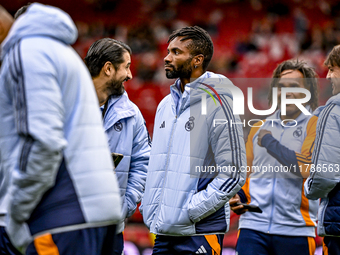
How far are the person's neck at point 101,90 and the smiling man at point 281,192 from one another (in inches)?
50.2

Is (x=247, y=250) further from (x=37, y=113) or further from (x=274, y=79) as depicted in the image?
(x=37, y=113)

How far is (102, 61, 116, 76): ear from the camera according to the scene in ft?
9.94

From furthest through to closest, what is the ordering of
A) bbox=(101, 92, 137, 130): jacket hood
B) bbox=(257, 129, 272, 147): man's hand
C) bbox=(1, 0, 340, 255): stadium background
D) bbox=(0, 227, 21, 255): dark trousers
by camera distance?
bbox=(1, 0, 340, 255): stadium background < bbox=(257, 129, 272, 147): man's hand < bbox=(101, 92, 137, 130): jacket hood < bbox=(0, 227, 21, 255): dark trousers

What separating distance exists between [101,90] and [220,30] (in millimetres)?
7475

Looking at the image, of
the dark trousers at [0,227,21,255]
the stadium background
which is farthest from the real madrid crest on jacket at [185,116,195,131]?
the stadium background

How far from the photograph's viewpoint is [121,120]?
2.98 metres

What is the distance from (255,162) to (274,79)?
83 cm

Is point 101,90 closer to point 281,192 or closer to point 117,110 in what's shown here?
point 117,110

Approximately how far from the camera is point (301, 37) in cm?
959

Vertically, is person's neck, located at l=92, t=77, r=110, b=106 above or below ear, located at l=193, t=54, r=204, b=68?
below

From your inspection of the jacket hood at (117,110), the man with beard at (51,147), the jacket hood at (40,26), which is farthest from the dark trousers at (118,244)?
the jacket hood at (40,26)

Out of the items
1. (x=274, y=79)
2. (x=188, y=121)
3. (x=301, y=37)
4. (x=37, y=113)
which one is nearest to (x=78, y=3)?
(x=301, y=37)

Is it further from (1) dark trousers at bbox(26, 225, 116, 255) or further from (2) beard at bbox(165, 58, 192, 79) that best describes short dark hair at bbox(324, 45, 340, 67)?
(1) dark trousers at bbox(26, 225, 116, 255)

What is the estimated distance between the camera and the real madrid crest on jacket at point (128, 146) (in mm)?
2928
